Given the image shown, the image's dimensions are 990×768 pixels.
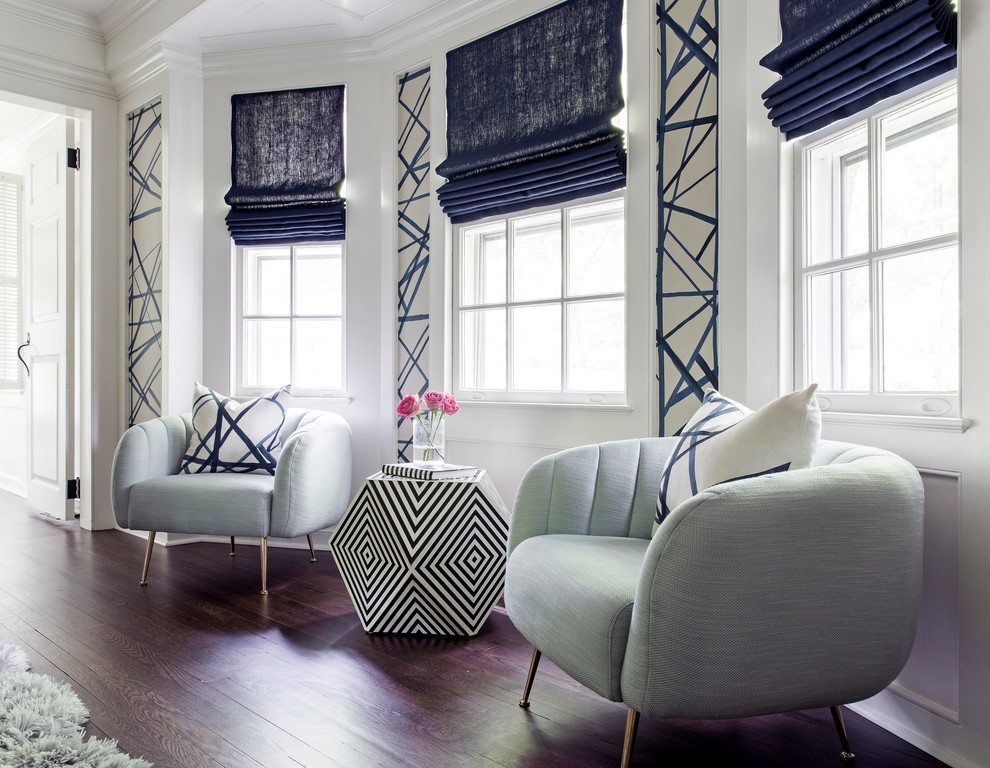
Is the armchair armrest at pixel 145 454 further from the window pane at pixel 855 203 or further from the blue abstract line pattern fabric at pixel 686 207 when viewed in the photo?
the window pane at pixel 855 203

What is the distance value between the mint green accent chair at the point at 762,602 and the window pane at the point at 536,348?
1565mm

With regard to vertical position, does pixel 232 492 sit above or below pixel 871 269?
below

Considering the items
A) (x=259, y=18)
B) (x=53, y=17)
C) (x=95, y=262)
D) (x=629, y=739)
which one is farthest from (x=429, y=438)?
(x=53, y=17)

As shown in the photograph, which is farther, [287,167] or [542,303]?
[287,167]

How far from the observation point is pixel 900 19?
175 centimetres

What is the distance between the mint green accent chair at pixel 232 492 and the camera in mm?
2961

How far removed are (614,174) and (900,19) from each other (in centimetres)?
109

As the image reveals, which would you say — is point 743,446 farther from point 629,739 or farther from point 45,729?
point 45,729

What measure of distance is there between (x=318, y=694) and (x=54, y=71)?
365 cm

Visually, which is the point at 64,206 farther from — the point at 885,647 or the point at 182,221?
the point at 885,647

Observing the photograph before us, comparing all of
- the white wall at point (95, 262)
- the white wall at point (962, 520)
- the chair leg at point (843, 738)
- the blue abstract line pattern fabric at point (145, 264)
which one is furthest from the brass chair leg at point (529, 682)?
the white wall at point (95, 262)

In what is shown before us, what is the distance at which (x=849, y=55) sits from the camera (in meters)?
1.93

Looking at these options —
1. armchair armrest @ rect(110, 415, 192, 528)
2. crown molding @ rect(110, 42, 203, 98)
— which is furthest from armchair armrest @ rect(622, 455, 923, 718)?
crown molding @ rect(110, 42, 203, 98)

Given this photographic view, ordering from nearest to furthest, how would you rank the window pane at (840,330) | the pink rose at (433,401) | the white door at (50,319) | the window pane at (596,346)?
1. the window pane at (840,330)
2. the pink rose at (433,401)
3. the window pane at (596,346)
4. the white door at (50,319)
